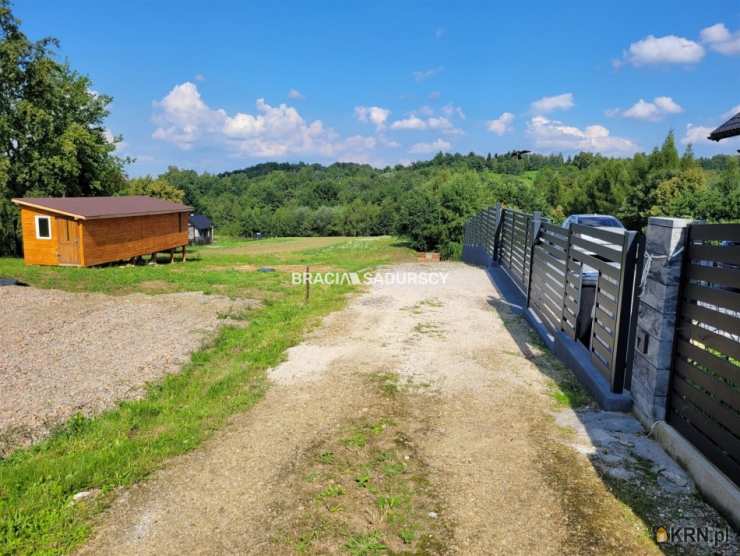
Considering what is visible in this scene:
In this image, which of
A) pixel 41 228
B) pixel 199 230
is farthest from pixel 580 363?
pixel 199 230

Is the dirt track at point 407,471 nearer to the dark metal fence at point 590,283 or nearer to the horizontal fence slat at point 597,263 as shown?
the dark metal fence at point 590,283

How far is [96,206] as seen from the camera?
73.4 feet

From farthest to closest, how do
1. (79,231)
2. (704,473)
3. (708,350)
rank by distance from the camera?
1. (79,231)
2. (708,350)
3. (704,473)

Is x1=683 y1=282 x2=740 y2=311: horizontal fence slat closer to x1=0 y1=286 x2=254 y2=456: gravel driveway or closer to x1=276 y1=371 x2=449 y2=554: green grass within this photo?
x1=276 y1=371 x2=449 y2=554: green grass

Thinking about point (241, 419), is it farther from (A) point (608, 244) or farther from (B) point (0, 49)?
(B) point (0, 49)

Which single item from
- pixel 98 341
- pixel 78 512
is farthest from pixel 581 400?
pixel 98 341

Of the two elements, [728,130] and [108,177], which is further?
[108,177]

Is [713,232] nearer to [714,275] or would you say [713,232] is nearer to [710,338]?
[714,275]

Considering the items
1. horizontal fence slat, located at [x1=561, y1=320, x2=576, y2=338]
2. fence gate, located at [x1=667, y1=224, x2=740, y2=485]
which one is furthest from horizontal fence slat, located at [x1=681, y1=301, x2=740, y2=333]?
horizontal fence slat, located at [x1=561, y1=320, x2=576, y2=338]

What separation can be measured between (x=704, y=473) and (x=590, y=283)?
10.8ft

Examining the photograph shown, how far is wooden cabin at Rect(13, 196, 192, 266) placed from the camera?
802 inches

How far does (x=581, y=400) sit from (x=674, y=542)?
7.37 feet

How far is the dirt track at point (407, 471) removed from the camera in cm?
297

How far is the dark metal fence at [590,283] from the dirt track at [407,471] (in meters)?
0.65
